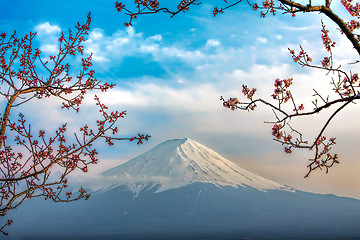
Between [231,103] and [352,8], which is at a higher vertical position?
[352,8]

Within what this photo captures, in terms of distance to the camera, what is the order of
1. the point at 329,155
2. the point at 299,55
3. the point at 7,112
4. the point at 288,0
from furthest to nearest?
the point at 299,55 → the point at 329,155 → the point at 7,112 → the point at 288,0

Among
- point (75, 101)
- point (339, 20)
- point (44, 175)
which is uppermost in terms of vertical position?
point (339, 20)

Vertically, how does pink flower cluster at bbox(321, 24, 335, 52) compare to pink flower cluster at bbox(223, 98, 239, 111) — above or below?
above

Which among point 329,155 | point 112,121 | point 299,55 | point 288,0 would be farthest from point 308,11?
point 112,121

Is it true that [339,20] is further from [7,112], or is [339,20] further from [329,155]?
[7,112]

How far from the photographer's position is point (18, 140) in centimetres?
584

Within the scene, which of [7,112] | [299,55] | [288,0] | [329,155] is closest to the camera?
[288,0]

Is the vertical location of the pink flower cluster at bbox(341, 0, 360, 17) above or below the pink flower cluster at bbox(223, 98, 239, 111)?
above

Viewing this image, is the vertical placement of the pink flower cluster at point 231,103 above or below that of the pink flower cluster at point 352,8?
below

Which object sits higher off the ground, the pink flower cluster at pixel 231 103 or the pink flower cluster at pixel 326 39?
the pink flower cluster at pixel 326 39

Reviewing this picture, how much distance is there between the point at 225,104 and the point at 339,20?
7.45 ft

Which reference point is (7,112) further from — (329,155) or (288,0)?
(329,155)

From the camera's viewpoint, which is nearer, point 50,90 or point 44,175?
point 44,175

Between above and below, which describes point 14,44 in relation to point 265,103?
above
